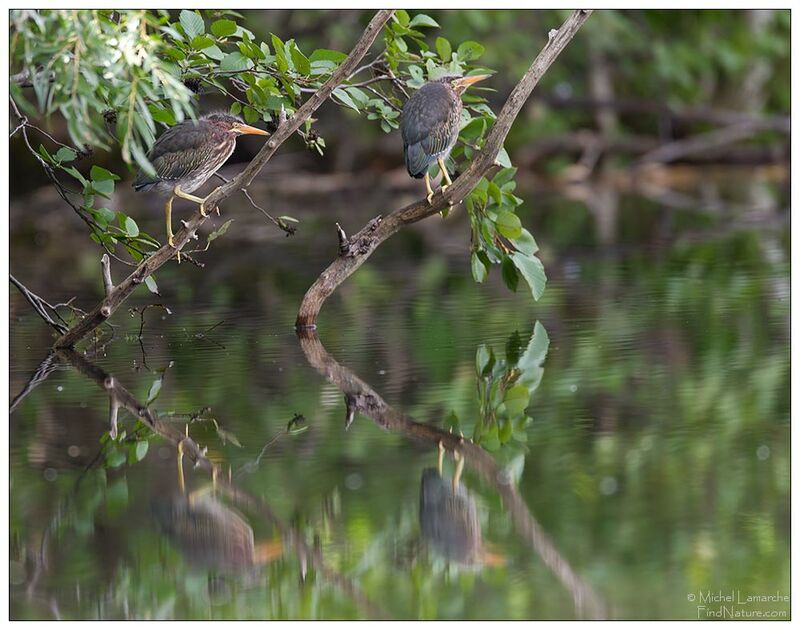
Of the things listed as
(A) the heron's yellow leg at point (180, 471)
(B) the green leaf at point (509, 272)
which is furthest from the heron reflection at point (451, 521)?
(B) the green leaf at point (509, 272)

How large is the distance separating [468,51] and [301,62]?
1.11 meters

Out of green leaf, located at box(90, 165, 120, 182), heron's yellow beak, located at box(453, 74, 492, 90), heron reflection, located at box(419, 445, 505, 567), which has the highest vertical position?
heron's yellow beak, located at box(453, 74, 492, 90)

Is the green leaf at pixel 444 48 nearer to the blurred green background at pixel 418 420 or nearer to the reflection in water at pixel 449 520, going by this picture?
the blurred green background at pixel 418 420

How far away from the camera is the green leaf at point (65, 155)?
616 centimetres

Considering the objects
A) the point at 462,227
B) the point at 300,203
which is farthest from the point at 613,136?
the point at 462,227

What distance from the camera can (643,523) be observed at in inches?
157

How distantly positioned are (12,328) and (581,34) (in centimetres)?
1605

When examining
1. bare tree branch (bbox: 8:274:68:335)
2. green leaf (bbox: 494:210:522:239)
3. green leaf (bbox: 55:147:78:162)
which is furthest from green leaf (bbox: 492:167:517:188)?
bare tree branch (bbox: 8:274:68:335)

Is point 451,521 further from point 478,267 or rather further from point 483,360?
point 478,267

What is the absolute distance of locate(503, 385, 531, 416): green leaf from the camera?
5555 millimetres

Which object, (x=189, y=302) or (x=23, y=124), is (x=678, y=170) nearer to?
(x=189, y=302)

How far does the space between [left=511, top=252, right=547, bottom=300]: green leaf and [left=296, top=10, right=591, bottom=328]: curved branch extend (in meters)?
0.64

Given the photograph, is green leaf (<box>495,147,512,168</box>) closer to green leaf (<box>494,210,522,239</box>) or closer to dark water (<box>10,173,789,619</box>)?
green leaf (<box>494,210,522,239</box>)

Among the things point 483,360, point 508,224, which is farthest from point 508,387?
point 508,224
